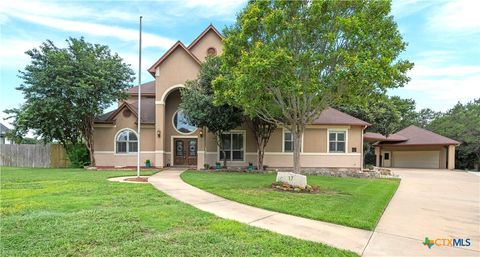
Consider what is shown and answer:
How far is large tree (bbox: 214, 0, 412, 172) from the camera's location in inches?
387

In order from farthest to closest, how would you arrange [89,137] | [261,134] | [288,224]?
1. [89,137]
2. [261,134]
3. [288,224]

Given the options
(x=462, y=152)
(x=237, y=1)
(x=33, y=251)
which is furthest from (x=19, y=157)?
(x=462, y=152)

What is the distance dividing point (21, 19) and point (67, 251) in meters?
10.5

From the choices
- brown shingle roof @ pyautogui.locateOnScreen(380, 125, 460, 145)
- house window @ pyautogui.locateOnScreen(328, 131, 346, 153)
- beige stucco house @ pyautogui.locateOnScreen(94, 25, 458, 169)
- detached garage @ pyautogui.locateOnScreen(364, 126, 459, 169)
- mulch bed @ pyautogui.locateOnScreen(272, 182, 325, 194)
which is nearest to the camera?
mulch bed @ pyautogui.locateOnScreen(272, 182, 325, 194)

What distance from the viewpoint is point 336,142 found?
21453 millimetres

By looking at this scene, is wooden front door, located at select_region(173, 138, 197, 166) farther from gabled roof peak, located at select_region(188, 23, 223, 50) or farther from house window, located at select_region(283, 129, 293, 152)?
gabled roof peak, located at select_region(188, 23, 223, 50)

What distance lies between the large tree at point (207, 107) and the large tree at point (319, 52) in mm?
5243

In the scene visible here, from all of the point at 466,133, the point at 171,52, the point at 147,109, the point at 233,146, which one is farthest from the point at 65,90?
the point at 466,133

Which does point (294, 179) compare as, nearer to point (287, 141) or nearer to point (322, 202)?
point (322, 202)

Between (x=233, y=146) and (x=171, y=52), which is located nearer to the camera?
(x=171, y=52)

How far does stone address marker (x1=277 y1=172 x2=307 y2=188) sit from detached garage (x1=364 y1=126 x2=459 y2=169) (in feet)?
72.5

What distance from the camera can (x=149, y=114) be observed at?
22156mm

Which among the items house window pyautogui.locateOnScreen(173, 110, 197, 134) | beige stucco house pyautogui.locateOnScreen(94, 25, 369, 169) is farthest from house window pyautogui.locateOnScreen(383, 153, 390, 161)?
house window pyautogui.locateOnScreen(173, 110, 197, 134)

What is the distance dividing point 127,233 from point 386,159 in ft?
121
